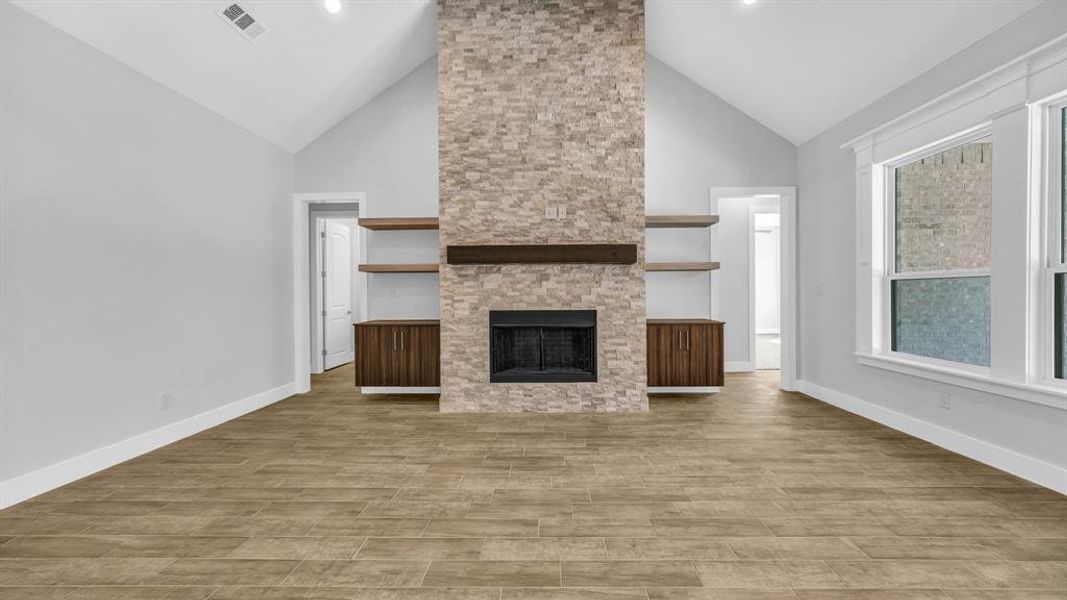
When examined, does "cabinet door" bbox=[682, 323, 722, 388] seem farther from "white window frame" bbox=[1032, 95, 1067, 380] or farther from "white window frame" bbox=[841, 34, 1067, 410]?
"white window frame" bbox=[1032, 95, 1067, 380]

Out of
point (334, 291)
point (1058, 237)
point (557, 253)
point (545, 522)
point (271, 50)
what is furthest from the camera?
point (334, 291)

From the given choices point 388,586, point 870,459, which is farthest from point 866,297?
point 388,586

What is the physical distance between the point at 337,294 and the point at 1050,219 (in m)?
7.29

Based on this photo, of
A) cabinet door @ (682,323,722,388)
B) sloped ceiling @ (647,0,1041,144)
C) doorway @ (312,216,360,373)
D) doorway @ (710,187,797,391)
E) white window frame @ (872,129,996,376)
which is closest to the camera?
sloped ceiling @ (647,0,1041,144)

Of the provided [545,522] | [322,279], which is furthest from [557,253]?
[322,279]

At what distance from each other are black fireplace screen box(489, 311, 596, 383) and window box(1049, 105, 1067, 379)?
9.81ft

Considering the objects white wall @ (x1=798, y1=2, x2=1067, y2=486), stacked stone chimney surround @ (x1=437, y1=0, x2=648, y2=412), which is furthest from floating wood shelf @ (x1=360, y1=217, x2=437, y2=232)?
white wall @ (x1=798, y1=2, x2=1067, y2=486)

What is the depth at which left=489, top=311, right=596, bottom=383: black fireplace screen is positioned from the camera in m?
4.60

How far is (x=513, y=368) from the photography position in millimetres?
4754

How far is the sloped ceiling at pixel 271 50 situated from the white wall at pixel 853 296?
4.10 m

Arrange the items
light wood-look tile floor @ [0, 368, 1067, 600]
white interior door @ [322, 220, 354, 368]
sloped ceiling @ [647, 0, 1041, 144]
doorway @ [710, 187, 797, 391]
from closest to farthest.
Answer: light wood-look tile floor @ [0, 368, 1067, 600] → sloped ceiling @ [647, 0, 1041, 144] → doorway @ [710, 187, 797, 391] → white interior door @ [322, 220, 354, 368]

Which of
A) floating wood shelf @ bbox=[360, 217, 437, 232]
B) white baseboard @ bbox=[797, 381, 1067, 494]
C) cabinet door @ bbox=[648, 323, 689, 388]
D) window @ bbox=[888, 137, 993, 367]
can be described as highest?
floating wood shelf @ bbox=[360, 217, 437, 232]

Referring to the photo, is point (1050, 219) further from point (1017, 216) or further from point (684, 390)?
point (684, 390)

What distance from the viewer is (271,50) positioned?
4.00 metres
